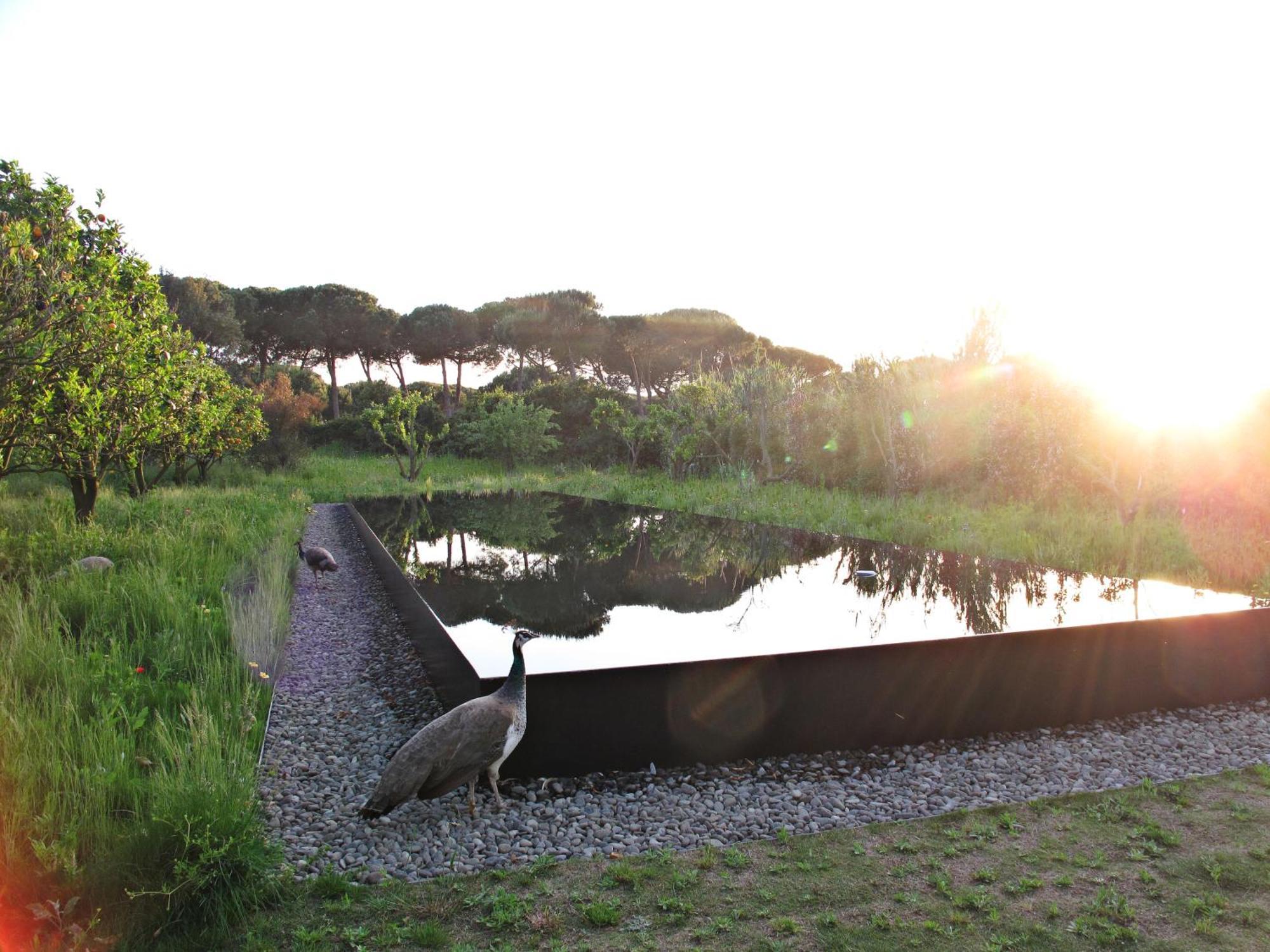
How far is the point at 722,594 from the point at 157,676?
381 cm

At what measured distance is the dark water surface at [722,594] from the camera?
4609mm

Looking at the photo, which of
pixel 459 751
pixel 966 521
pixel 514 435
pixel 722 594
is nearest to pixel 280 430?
pixel 514 435

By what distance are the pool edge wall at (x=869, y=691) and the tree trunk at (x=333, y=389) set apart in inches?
1063

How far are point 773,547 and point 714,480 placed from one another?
7.22 meters

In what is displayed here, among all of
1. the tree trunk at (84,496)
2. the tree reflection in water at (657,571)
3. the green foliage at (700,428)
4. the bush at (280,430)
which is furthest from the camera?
the bush at (280,430)

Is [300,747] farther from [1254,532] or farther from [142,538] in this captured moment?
[1254,532]

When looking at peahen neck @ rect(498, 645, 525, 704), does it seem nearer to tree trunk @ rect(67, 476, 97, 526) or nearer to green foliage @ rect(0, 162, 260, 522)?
green foliage @ rect(0, 162, 260, 522)

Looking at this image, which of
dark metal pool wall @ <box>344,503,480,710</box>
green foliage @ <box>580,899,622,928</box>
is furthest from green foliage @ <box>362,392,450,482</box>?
green foliage @ <box>580,899,622,928</box>

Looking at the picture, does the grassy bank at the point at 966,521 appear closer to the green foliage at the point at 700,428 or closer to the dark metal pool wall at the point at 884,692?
the green foliage at the point at 700,428

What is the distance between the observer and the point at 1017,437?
34.6 feet

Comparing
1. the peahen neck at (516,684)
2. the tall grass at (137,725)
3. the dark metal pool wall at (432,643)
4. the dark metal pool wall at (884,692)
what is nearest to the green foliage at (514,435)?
the dark metal pool wall at (432,643)

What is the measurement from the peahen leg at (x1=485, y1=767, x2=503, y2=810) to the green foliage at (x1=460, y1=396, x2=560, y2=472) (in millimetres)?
16930

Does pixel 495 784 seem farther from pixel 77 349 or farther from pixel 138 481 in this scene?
pixel 138 481

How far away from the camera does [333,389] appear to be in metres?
29.2
